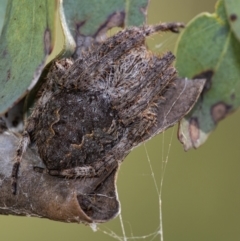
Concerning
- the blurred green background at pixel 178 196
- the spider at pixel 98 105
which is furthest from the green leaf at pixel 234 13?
the blurred green background at pixel 178 196

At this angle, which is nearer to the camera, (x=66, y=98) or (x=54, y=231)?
(x=66, y=98)

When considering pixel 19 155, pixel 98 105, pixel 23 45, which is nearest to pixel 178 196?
pixel 98 105

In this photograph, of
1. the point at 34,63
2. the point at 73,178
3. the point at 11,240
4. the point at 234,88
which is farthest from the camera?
the point at 11,240

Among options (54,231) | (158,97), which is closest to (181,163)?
(54,231)

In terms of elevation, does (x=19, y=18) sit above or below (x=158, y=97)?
above

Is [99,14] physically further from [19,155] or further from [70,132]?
[19,155]

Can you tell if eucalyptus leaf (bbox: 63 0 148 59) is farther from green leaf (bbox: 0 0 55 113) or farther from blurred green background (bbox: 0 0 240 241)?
blurred green background (bbox: 0 0 240 241)

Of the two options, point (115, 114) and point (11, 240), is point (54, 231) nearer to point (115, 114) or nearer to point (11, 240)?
point (11, 240)
